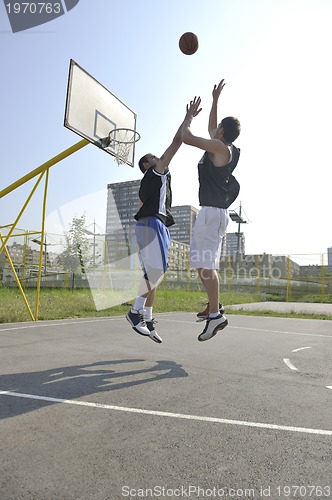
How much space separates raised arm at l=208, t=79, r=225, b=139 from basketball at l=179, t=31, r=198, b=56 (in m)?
0.67

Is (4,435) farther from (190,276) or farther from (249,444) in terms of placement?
(190,276)

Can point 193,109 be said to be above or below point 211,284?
above

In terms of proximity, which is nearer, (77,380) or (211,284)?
(211,284)

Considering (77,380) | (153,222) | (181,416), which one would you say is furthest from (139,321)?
(181,416)

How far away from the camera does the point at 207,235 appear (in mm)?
3336

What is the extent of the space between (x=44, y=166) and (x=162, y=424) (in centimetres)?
712

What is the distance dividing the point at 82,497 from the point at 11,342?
15.7 ft

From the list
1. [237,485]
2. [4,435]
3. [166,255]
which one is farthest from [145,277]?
[237,485]

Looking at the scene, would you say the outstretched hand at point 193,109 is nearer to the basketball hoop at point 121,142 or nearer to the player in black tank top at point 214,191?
the player in black tank top at point 214,191

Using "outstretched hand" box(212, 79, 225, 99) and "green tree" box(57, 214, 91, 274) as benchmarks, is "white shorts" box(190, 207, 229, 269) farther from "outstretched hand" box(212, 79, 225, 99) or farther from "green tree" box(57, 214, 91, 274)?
"green tree" box(57, 214, 91, 274)

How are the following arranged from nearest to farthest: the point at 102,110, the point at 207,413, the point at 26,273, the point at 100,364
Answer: the point at 207,413 < the point at 100,364 < the point at 102,110 < the point at 26,273

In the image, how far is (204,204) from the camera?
3348mm

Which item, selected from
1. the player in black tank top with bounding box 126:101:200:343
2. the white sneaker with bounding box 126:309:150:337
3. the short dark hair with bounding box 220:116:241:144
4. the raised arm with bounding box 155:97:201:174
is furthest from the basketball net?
the short dark hair with bounding box 220:116:241:144

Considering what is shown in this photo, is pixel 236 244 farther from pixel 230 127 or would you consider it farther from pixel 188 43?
pixel 230 127
